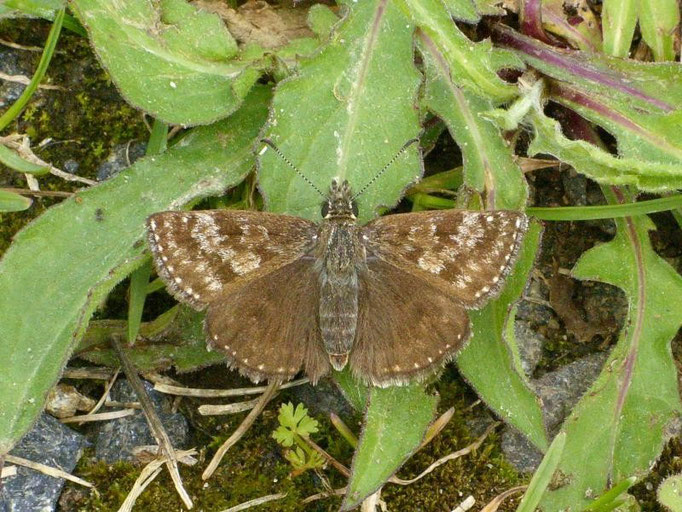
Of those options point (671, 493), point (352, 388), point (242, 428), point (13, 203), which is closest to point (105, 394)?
point (242, 428)

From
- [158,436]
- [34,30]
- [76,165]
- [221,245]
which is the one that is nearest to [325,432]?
[158,436]

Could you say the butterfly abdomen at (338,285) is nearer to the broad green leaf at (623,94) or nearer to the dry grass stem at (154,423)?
the dry grass stem at (154,423)

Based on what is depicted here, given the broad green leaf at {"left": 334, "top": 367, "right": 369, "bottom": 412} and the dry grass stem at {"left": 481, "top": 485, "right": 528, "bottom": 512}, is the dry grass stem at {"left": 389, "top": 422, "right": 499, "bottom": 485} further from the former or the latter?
the broad green leaf at {"left": 334, "top": 367, "right": 369, "bottom": 412}

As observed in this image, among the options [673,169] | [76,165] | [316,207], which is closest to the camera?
[673,169]

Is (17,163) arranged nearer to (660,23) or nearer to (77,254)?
(77,254)

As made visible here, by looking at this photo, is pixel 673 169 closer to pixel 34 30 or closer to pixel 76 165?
pixel 76 165

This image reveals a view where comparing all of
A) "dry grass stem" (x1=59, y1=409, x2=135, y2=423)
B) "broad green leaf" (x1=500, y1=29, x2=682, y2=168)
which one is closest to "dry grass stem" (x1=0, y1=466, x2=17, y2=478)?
"dry grass stem" (x1=59, y1=409, x2=135, y2=423)

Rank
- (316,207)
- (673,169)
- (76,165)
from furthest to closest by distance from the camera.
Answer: (76,165), (316,207), (673,169)
